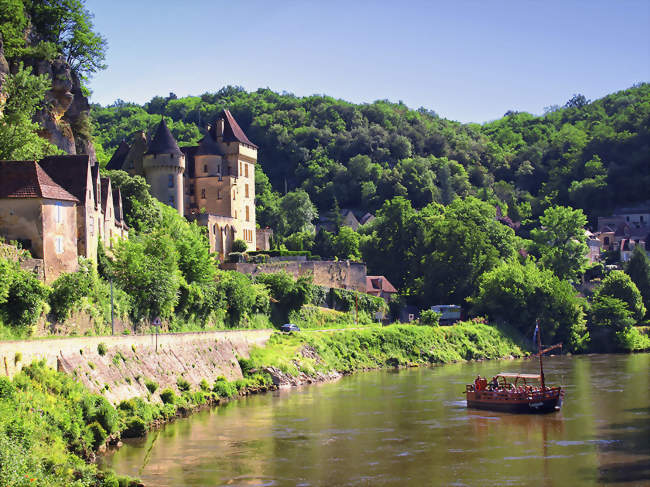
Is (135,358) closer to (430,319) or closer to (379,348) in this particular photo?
(379,348)

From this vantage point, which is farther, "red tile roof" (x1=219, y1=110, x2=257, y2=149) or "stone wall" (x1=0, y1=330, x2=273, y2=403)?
"red tile roof" (x1=219, y1=110, x2=257, y2=149)

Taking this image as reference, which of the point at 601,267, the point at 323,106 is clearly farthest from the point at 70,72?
the point at 323,106

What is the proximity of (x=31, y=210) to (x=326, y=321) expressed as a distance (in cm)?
4136

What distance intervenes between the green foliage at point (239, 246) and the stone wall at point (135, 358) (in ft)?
100

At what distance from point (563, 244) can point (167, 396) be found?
86624 mm

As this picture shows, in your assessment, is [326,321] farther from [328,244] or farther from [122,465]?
[122,465]

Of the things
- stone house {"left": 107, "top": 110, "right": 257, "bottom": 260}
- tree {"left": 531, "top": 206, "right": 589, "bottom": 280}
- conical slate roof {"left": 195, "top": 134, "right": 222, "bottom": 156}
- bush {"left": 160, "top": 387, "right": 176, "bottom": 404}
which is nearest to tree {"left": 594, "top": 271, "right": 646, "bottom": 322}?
tree {"left": 531, "top": 206, "right": 589, "bottom": 280}

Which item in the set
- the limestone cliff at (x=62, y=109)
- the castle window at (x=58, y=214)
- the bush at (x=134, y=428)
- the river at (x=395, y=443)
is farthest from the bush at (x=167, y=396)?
the limestone cliff at (x=62, y=109)

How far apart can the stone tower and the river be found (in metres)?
36.2

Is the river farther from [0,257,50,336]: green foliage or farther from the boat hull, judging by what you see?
[0,257,50,336]: green foliage

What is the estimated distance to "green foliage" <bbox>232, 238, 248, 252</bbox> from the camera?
97.4 metres

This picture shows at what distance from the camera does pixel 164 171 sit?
93.1m

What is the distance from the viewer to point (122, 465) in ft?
119

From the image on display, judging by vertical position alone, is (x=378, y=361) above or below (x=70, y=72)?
below
